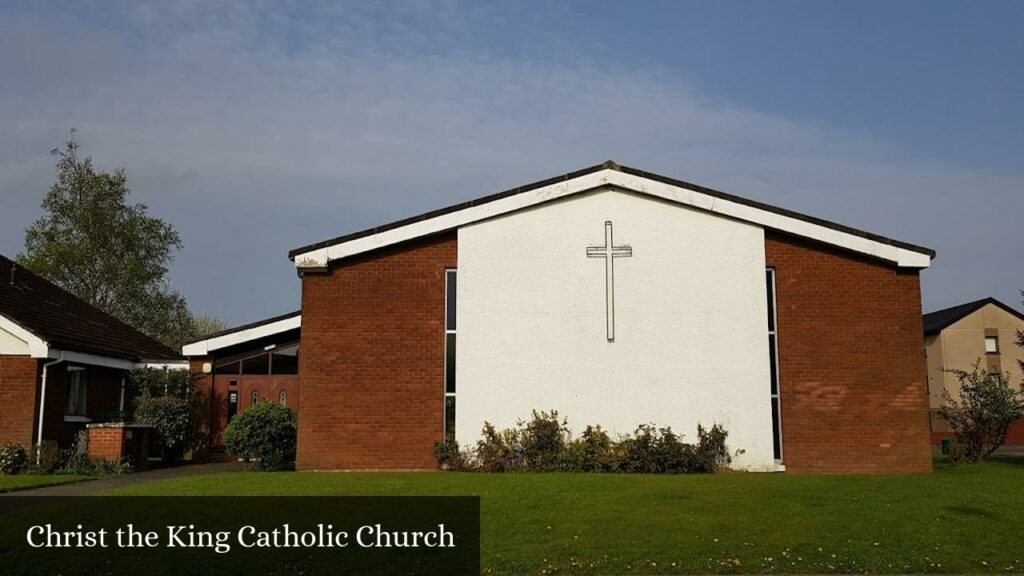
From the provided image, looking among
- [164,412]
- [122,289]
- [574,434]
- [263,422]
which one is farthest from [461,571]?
[122,289]

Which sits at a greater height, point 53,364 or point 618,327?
point 618,327

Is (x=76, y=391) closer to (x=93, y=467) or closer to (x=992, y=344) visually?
(x=93, y=467)

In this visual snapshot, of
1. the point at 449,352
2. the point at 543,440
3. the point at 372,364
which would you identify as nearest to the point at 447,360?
the point at 449,352

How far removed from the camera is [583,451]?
52.9ft

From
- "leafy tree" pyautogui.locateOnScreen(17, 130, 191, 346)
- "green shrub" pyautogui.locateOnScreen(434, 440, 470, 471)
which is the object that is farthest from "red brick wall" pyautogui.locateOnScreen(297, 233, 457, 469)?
"leafy tree" pyautogui.locateOnScreen(17, 130, 191, 346)

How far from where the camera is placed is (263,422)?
17.0 metres

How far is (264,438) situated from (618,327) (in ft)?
23.2

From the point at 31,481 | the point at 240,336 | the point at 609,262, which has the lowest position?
the point at 31,481

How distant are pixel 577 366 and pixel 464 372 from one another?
2.13m

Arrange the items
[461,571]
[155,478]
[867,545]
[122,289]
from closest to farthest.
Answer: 1. [461,571]
2. [867,545]
3. [155,478]
4. [122,289]

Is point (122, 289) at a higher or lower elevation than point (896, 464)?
higher

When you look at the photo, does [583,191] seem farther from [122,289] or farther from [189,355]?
[122,289]

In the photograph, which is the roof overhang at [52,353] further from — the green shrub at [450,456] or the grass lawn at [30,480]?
the green shrub at [450,456]
